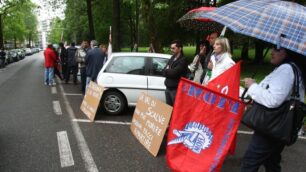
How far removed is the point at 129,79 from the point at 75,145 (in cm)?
256

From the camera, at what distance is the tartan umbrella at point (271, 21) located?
118 inches

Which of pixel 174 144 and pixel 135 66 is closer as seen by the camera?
pixel 174 144

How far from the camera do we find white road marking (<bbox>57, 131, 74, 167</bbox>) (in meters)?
4.86

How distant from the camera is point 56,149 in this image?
5434 mm

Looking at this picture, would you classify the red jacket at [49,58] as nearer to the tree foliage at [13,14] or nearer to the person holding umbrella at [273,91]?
the person holding umbrella at [273,91]

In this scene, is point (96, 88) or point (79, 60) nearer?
point (96, 88)

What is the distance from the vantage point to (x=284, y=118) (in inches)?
121

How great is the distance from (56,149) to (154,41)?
10.4 m

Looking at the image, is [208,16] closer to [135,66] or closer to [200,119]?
[200,119]

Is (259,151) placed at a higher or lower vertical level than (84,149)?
higher

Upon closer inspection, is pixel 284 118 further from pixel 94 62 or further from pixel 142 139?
pixel 94 62

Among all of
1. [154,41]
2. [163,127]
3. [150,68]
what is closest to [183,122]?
[163,127]

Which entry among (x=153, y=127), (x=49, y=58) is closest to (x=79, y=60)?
(x=49, y=58)

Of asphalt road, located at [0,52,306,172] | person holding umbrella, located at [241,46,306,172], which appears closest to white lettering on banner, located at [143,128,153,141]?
asphalt road, located at [0,52,306,172]
